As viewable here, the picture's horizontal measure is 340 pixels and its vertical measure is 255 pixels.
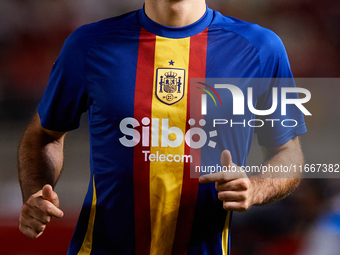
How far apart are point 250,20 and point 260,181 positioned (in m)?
2.58

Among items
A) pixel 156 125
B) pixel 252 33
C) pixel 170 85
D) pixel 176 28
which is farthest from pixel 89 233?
pixel 252 33

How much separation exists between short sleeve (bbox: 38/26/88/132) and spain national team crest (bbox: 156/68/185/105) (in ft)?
0.65

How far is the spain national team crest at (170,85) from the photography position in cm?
108

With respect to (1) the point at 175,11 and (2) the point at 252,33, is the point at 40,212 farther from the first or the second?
(2) the point at 252,33

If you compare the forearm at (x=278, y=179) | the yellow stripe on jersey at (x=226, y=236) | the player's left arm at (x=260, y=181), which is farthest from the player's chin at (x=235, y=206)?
the yellow stripe on jersey at (x=226, y=236)

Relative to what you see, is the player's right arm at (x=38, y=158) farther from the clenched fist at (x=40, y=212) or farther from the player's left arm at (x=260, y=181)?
the player's left arm at (x=260, y=181)

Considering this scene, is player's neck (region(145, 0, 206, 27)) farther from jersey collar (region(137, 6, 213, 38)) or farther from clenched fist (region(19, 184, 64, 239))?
clenched fist (region(19, 184, 64, 239))

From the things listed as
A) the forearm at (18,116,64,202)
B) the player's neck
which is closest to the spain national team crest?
the player's neck

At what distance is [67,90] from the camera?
1.12 metres

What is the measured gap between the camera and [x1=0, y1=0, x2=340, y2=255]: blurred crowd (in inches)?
114

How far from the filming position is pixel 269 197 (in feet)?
3.46

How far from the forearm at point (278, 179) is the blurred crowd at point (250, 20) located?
1.73m

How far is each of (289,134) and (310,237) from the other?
1.79m

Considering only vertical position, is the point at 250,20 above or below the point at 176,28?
above
